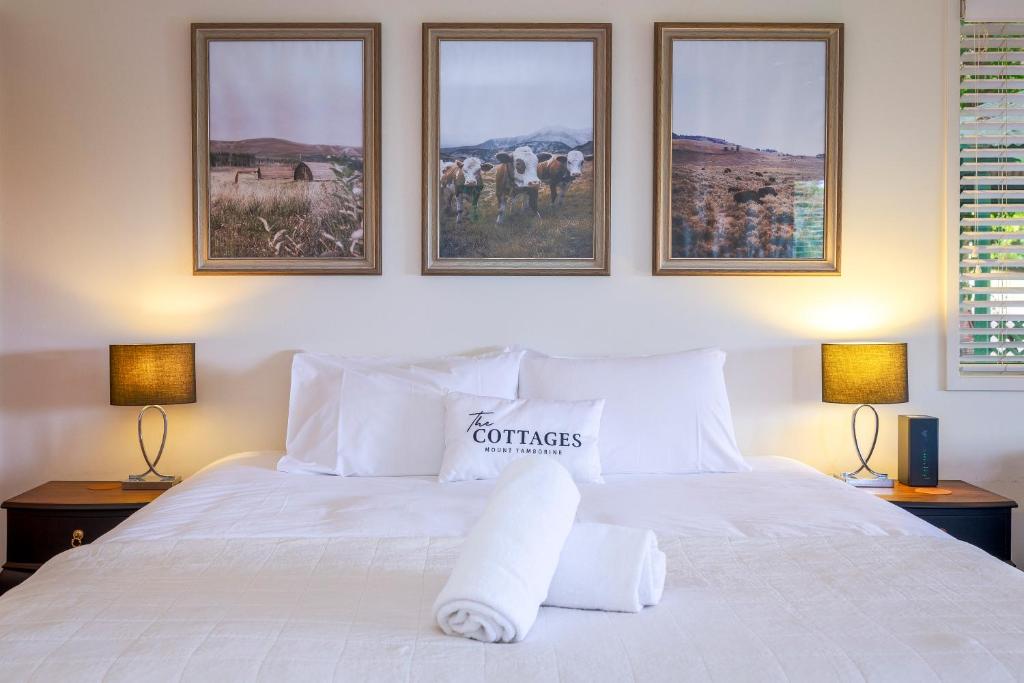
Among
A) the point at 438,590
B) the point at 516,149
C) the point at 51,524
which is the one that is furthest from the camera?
the point at 516,149

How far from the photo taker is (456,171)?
3.21 meters

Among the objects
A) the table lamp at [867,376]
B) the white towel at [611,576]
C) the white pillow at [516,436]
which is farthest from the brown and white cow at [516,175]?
the white towel at [611,576]

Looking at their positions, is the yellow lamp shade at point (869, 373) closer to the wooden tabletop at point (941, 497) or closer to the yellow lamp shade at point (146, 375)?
the wooden tabletop at point (941, 497)

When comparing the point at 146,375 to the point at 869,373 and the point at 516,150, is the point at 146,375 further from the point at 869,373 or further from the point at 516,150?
the point at 869,373

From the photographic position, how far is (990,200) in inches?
129

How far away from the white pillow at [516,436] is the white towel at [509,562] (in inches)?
39.4

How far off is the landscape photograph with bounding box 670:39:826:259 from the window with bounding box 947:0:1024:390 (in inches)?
A: 21.1

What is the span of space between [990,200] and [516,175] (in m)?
1.77

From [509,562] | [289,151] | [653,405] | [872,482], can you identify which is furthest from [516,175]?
[509,562]

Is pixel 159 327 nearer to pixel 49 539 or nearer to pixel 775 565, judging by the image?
pixel 49 539

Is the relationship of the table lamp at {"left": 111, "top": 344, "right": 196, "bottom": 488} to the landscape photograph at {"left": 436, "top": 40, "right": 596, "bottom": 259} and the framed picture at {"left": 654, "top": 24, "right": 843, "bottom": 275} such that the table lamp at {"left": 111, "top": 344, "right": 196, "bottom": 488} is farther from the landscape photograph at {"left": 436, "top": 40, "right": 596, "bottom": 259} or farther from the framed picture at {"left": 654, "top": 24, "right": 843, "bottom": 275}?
the framed picture at {"left": 654, "top": 24, "right": 843, "bottom": 275}

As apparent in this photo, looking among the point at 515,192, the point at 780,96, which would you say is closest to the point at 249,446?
the point at 515,192

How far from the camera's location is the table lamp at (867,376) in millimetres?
3021

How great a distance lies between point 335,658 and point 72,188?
257 centimetres
